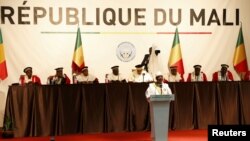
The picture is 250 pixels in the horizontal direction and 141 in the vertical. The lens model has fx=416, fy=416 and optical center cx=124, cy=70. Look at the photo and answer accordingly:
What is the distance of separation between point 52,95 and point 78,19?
2765mm

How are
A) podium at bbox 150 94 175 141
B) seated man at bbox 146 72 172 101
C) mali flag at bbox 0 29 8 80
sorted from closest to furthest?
podium at bbox 150 94 175 141 < seated man at bbox 146 72 172 101 < mali flag at bbox 0 29 8 80

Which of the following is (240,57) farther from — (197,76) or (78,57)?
(78,57)

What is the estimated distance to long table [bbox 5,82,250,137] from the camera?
838 centimetres

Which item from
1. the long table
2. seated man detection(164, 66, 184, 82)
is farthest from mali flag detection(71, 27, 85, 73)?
seated man detection(164, 66, 184, 82)

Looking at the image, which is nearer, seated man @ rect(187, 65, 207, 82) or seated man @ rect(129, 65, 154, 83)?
seated man @ rect(129, 65, 154, 83)

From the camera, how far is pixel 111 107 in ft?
28.8

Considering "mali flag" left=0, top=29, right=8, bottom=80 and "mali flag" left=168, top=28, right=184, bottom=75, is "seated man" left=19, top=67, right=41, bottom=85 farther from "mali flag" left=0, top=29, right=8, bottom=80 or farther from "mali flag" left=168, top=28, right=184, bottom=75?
"mali flag" left=168, top=28, right=184, bottom=75

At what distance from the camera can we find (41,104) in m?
8.40

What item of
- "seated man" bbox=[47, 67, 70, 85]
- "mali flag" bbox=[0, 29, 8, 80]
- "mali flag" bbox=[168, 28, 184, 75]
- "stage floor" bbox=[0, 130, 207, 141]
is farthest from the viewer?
"mali flag" bbox=[168, 28, 184, 75]

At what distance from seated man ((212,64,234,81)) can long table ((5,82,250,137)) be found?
1584mm

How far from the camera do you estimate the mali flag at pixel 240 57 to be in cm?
1114

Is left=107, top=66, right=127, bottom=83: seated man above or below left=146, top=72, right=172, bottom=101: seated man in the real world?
above

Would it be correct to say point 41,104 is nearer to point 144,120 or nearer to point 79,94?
point 79,94

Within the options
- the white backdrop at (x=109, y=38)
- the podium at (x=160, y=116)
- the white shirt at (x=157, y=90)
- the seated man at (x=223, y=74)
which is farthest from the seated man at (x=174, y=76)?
the podium at (x=160, y=116)
